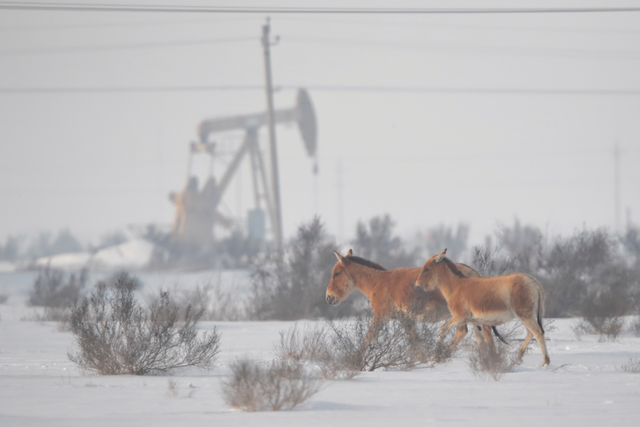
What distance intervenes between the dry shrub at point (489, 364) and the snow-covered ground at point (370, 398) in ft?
0.47

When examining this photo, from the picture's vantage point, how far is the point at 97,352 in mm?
11875

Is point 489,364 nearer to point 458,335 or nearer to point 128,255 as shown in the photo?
point 458,335

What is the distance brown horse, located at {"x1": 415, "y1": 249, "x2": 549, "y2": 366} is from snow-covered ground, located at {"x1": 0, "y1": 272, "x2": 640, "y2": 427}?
62 cm

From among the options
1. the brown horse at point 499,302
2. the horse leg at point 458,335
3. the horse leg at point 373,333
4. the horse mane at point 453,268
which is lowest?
the horse leg at point 458,335

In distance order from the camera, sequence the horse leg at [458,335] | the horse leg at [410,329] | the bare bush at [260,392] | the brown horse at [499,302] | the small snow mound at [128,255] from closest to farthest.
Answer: the bare bush at [260,392] → the brown horse at [499,302] → the horse leg at [410,329] → the horse leg at [458,335] → the small snow mound at [128,255]

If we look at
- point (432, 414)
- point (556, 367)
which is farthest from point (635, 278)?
point (432, 414)

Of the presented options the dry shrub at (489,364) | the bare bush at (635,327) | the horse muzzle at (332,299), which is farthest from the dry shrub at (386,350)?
the bare bush at (635,327)

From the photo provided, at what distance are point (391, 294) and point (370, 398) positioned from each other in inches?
145

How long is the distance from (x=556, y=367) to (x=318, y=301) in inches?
514

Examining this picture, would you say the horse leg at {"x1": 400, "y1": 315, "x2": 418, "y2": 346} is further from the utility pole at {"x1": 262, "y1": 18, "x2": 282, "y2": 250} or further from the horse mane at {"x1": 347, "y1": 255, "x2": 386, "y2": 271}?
the utility pole at {"x1": 262, "y1": 18, "x2": 282, "y2": 250}

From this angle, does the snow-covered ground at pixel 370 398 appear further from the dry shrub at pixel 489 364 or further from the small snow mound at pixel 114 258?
the small snow mound at pixel 114 258

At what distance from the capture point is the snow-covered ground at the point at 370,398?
7.96 metres

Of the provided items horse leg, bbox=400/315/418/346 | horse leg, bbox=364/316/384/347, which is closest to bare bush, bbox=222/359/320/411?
horse leg, bbox=364/316/384/347

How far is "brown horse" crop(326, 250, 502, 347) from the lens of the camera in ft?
40.7
